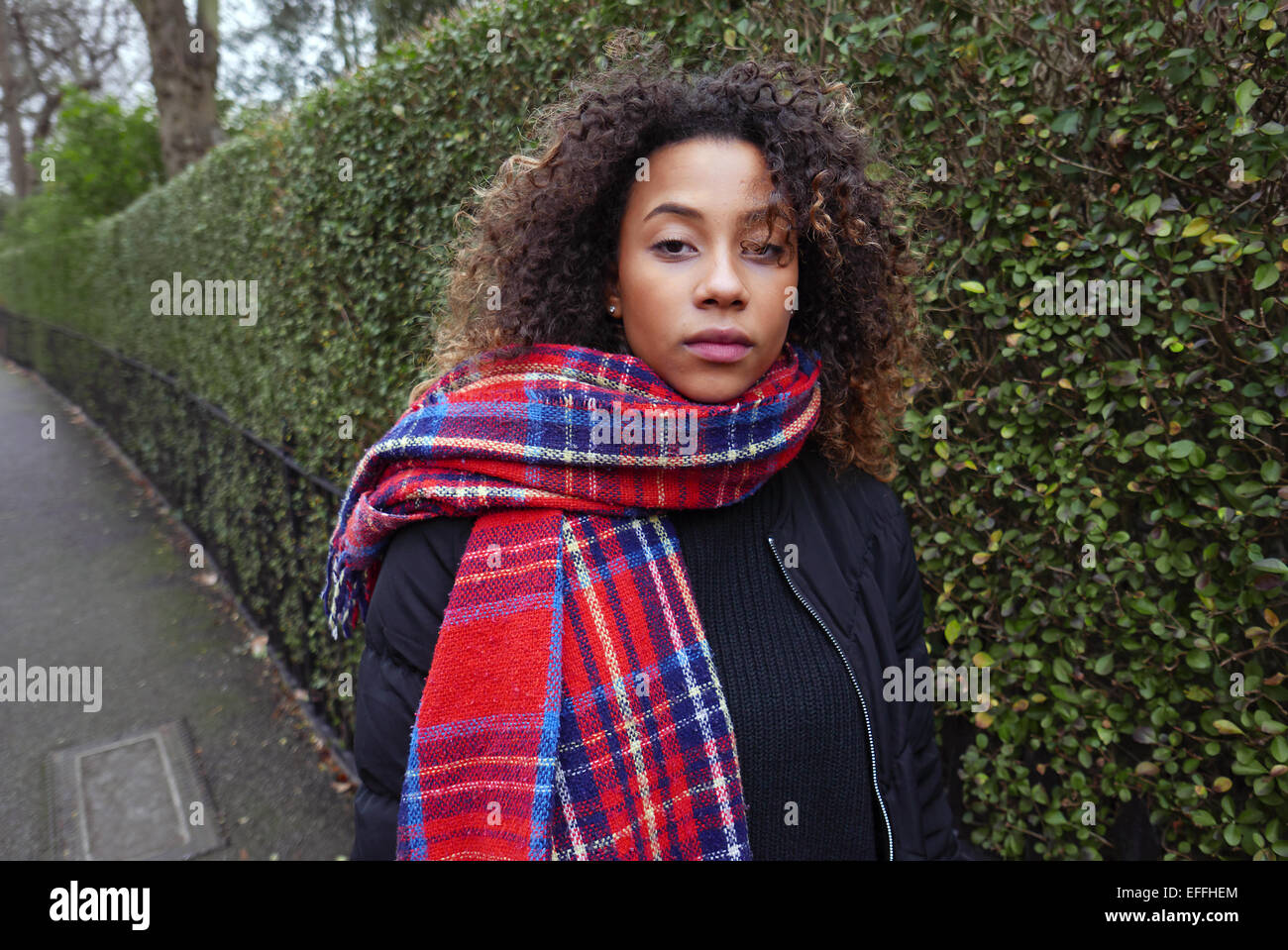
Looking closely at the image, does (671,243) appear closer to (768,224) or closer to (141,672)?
(768,224)

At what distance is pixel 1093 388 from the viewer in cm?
219

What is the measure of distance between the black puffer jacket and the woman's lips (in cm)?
40

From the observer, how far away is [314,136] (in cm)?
474

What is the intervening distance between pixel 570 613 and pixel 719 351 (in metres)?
0.56

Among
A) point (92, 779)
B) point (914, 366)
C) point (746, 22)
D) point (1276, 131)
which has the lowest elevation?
point (92, 779)

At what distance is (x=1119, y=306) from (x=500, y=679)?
69.2 inches

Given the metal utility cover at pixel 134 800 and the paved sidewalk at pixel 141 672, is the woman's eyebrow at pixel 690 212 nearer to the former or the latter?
the paved sidewalk at pixel 141 672

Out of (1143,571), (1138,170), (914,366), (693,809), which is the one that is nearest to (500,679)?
(693,809)

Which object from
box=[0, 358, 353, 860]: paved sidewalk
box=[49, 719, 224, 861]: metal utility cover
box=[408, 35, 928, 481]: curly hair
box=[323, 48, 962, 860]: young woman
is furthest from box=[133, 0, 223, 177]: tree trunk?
box=[323, 48, 962, 860]: young woman

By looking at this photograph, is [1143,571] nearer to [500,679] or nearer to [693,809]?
[693,809]

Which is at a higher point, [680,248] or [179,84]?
[179,84]

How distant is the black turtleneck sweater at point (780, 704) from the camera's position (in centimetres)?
160

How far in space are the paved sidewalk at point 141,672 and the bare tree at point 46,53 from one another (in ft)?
55.9

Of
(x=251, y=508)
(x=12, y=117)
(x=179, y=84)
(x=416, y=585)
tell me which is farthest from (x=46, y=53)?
(x=416, y=585)
